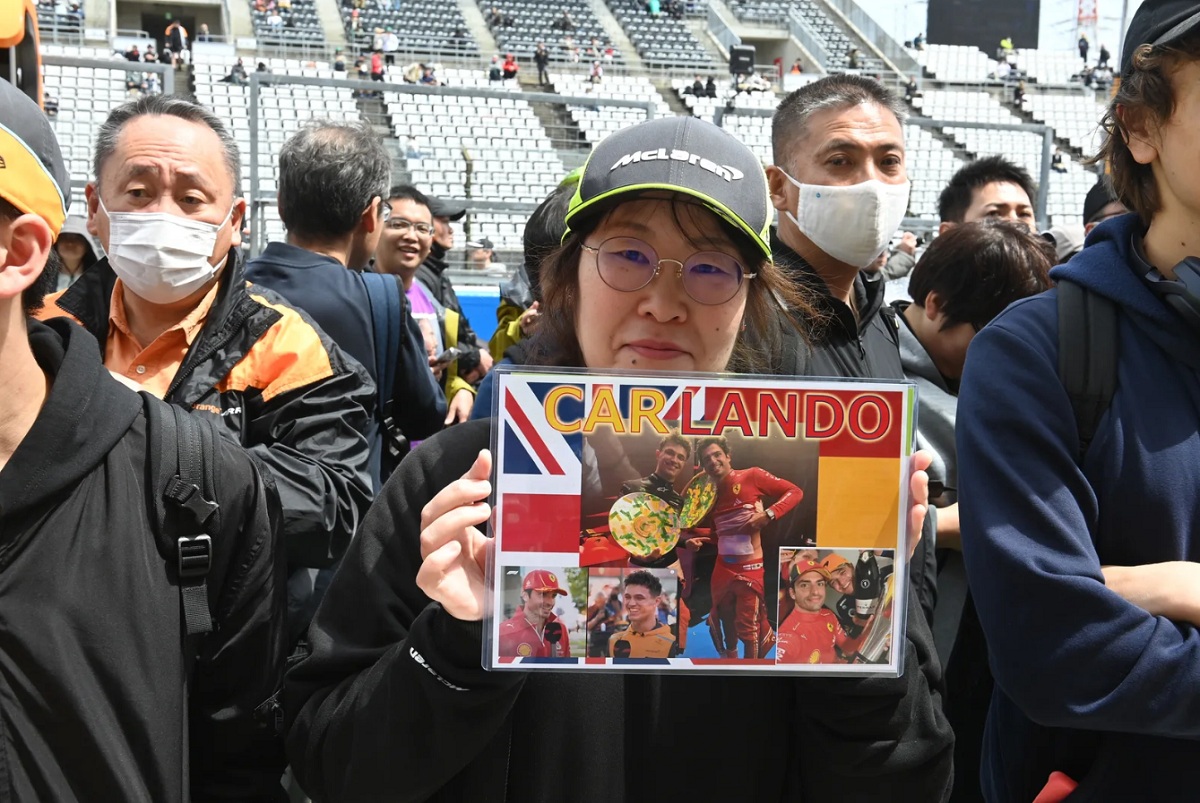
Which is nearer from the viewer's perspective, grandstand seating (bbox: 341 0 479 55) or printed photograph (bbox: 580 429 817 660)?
printed photograph (bbox: 580 429 817 660)

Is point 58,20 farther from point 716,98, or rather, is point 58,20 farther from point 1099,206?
point 1099,206

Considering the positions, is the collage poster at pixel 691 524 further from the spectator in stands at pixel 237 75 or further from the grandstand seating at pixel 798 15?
the grandstand seating at pixel 798 15

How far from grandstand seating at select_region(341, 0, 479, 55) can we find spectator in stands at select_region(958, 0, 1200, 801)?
2866 centimetres

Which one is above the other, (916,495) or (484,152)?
(484,152)

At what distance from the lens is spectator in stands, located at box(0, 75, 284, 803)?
1.46m

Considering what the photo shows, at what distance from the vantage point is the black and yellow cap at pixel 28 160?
4.95 feet

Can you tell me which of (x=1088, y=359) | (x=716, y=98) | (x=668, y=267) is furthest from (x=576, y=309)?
(x=716, y=98)

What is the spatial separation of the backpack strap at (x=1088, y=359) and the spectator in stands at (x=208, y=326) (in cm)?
150

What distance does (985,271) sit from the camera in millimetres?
2912

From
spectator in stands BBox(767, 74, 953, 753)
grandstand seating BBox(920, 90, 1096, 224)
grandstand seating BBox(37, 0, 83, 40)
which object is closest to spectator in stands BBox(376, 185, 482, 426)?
spectator in stands BBox(767, 74, 953, 753)

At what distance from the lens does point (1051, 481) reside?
58.9 inches

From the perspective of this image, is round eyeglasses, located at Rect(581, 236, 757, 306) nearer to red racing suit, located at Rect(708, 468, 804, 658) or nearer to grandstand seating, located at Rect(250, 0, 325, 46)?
red racing suit, located at Rect(708, 468, 804, 658)

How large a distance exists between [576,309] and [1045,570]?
2.37ft

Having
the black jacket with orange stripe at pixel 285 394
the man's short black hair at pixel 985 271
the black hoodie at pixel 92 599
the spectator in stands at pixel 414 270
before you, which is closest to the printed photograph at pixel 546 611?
the black hoodie at pixel 92 599
